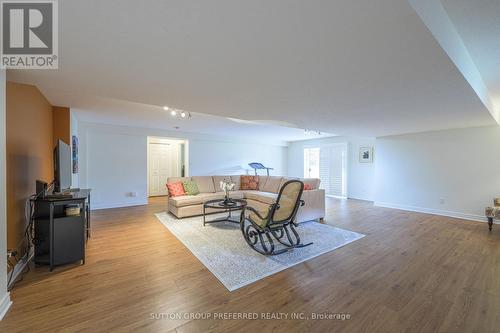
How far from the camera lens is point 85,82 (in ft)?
7.80

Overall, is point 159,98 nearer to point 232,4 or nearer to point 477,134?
point 232,4

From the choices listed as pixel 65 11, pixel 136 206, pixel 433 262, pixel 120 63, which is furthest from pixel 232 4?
pixel 136 206

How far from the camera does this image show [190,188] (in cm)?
510

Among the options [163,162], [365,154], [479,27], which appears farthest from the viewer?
[163,162]

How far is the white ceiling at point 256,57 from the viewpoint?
4.01 feet

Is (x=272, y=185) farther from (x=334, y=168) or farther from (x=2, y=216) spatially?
(x=2, y=216)

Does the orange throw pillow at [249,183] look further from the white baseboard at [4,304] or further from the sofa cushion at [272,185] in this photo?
the white baseboard at [4,304]

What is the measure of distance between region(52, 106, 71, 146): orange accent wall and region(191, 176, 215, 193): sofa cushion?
2705 millimetres

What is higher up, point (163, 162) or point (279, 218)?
point (163, 162)

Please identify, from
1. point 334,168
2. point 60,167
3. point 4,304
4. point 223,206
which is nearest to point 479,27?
point 223,206

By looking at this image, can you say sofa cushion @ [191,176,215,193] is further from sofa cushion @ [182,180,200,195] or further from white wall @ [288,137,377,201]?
white wall @ [288,137,377,201]

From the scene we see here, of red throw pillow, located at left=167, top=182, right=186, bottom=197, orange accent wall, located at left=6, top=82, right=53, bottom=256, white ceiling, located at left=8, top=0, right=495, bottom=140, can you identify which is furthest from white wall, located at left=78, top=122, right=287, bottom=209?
white ceiling, located at left=8, top=0, right=495, bottom=140

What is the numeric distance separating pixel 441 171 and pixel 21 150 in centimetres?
791

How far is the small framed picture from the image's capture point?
681 centimetres
